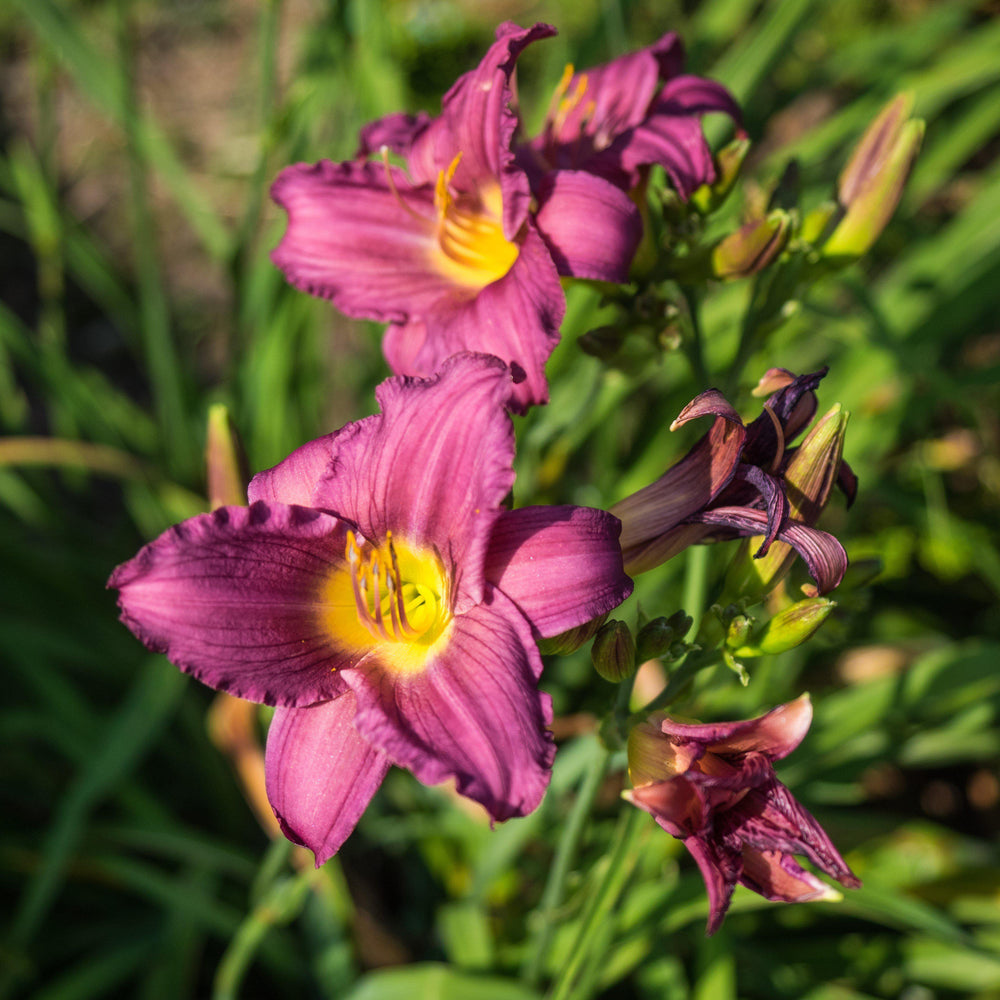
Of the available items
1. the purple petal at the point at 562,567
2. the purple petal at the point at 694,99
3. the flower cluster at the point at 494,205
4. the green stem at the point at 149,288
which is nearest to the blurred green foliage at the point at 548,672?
the green stem at the point at 149,288

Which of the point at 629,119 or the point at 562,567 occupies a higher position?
the point at 629,119

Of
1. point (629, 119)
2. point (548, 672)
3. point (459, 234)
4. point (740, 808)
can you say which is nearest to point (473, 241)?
point (459, 234)

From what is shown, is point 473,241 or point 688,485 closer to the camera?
point 688,485

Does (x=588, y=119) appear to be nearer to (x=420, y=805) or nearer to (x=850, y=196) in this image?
(x=850, y=196)

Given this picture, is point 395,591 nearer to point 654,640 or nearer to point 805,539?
point 654,640

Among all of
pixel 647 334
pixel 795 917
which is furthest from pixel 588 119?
pixel 795 917

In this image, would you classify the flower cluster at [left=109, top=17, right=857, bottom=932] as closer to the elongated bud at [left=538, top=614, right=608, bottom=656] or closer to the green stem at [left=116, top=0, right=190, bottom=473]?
the elongated bud at [left=538, top=614, right=608, bottom=656]
